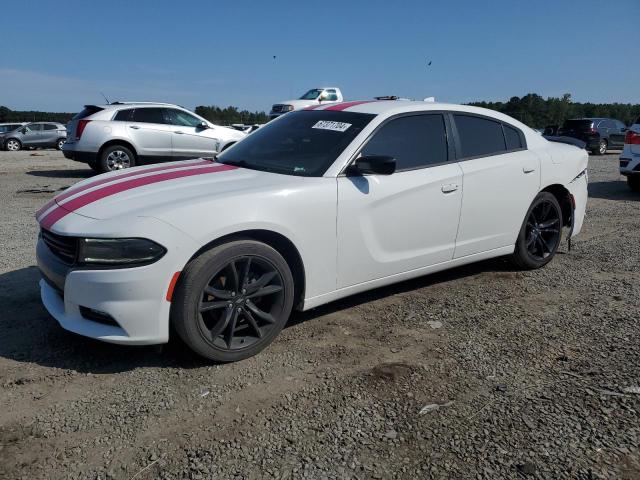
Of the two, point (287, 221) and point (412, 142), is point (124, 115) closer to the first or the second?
point (412, 142)

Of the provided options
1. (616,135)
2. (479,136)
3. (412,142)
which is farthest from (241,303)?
(616,135)

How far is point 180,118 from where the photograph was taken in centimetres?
1198

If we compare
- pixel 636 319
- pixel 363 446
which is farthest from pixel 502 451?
pixel 636 319

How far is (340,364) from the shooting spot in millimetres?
3137

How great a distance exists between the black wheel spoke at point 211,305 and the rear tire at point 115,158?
9.06 meters

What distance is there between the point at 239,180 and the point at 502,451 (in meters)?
2.16

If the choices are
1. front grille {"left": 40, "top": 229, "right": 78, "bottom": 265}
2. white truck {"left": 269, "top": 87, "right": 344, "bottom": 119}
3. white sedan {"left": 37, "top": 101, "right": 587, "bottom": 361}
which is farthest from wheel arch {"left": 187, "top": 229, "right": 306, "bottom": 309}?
white truck {"left": 269, "top": 87, "right": 344, "bottom": 119}

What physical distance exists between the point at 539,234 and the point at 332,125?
2.29 m

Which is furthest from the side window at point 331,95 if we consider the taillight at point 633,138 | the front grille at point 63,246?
the front grille at point 63,246

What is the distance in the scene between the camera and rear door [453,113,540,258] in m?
4.21

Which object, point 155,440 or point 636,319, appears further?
point 636,319

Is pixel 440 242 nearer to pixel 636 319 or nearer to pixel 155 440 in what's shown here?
pixel 636 319

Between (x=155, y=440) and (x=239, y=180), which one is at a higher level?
(x=239, y=180)

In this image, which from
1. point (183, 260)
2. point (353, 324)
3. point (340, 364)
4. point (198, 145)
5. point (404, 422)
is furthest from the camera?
point (198, 145)
